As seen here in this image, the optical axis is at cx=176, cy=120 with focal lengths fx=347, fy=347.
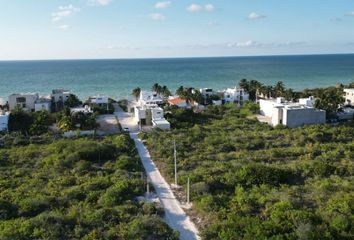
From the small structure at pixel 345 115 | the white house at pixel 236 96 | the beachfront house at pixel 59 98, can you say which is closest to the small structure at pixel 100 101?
the beachfront house at pixel 59 98

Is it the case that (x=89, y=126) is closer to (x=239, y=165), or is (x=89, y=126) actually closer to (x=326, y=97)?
(x=239, y=165)

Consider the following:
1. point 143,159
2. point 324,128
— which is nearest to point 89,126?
point 143,159

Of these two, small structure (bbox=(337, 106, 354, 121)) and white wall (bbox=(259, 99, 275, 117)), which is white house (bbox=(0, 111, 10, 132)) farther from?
small structure (bbox=(337, 106, 354, 121))

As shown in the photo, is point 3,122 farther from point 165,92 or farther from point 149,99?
point 165,92

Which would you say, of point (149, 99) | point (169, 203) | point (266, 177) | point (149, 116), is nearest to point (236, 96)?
point (149, 99)

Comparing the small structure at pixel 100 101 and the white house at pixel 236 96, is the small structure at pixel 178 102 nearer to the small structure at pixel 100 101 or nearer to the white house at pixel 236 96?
the white house at pixel 236 96

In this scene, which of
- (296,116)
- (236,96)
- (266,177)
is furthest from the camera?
(236,96)

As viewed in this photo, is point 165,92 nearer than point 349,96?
No
